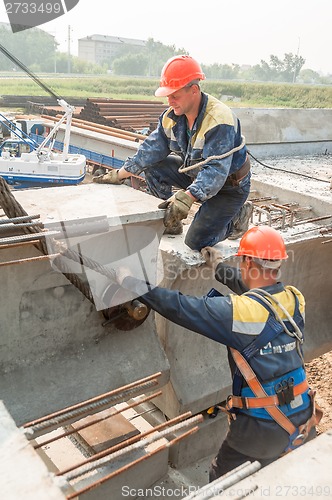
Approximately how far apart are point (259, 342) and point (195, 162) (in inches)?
76.7

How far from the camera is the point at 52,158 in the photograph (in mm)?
16812

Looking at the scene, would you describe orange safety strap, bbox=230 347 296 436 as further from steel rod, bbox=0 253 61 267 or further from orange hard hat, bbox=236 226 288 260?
steel rod, bbox=0 253 61 267

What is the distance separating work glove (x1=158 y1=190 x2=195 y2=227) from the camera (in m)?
3.83

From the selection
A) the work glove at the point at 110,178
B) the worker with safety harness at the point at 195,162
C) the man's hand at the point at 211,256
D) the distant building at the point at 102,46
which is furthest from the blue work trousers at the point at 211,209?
the distant building at the point at 102,46

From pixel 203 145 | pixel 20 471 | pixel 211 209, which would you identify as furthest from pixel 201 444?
pixel 20 471

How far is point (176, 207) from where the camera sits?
3.83 meters

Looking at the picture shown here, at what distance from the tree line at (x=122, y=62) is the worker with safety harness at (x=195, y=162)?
5275cm

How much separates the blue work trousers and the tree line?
52708 millimetres

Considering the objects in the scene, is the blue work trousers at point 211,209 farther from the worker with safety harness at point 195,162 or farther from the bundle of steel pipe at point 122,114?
the bundle of steel pipe at point 122,114

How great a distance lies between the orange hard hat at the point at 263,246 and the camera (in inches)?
135

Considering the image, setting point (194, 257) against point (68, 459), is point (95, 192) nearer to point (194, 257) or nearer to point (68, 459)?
point (194, 257)

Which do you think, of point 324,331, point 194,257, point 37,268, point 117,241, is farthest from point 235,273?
point 324,331

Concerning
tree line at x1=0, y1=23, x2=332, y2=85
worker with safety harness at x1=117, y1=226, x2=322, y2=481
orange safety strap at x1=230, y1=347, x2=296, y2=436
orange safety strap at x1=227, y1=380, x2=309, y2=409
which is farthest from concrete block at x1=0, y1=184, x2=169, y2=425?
Answer: tree line at x1=0, y1=23, x2=332, y2=85

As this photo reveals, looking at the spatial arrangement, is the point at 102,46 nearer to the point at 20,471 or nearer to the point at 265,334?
Answer: the point at 265,334
